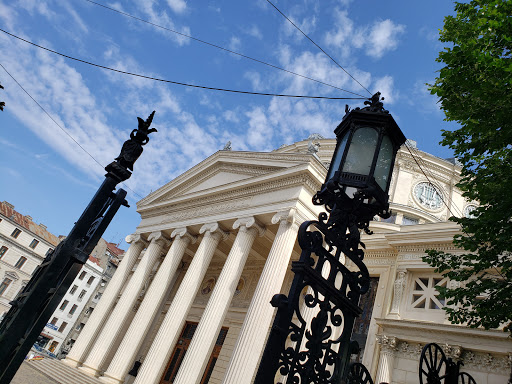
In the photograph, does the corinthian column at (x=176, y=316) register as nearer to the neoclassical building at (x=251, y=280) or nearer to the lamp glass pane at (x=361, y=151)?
the neoclassical building at (x=251, y=280)

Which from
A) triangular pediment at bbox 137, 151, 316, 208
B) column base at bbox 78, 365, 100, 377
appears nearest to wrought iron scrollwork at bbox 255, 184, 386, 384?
triangular pediment at bbox 137, 151, 316, 208

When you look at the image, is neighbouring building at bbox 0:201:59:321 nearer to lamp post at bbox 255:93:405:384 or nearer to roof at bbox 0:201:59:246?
roof at bbox 0:201:59:246

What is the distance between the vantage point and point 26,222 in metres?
47.8

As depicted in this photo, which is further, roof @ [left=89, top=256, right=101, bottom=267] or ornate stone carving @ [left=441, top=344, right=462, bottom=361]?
roof @ [left=89, top=256, right=101, bottom=267]

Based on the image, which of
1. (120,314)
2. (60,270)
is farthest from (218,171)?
(60,270)

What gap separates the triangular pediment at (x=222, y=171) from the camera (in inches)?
621

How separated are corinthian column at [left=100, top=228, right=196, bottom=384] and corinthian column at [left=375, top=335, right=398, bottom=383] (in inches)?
383

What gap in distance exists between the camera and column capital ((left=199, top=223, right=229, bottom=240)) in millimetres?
16594

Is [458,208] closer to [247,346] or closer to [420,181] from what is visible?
[420,181]

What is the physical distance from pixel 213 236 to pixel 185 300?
3053 mm

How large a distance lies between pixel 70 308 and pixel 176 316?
42.4m

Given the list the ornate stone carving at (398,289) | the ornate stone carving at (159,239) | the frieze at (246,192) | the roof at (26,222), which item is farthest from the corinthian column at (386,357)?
the roof at (26,222)

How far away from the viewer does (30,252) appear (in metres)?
46.7

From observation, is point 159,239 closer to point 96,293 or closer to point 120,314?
point 120,314
